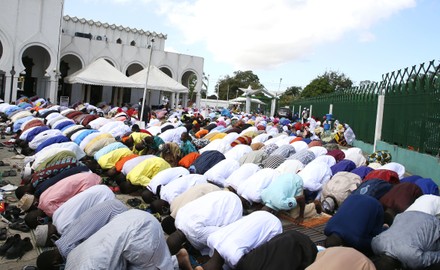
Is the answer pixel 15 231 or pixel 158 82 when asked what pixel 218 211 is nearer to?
pixel 15 231

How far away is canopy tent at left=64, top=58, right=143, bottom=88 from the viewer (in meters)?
20.3

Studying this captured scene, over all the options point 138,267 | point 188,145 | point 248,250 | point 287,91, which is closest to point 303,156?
point 188,145

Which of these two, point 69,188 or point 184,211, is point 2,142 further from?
point 184,211

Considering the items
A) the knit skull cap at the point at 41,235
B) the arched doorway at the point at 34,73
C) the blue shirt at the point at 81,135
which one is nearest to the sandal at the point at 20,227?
the knit skull cap at the point at 41,235

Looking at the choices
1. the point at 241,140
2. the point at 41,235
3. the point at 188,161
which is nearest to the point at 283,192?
the point at 188,161

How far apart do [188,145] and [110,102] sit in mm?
18338

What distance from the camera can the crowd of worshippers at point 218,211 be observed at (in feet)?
11.2

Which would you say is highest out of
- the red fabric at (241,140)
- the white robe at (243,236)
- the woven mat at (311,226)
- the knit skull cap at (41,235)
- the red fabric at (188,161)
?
the red fabric at (241,140)

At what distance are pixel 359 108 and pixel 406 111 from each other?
18.1 ft

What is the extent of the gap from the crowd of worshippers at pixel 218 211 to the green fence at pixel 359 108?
607 centimetres

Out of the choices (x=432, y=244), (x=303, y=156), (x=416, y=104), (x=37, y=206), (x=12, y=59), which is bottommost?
(x=37, y=206)

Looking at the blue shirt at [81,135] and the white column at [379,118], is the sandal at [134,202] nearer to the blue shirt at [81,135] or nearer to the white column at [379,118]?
the blue shirt at [81,135]

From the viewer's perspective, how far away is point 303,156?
7.89m

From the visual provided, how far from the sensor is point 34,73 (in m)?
24.1
